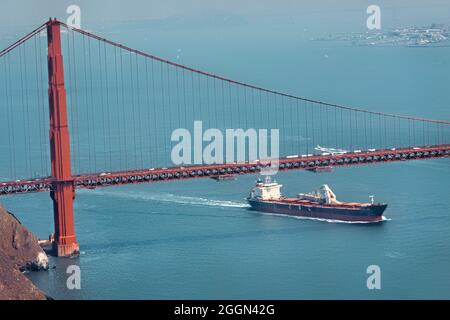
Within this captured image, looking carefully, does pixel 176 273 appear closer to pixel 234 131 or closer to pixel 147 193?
pixel 147 193

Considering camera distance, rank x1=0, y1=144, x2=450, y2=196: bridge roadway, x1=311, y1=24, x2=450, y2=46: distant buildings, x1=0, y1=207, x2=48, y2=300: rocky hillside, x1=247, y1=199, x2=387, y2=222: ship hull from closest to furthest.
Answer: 1. x1=0, y1=207, x2=48, y2=300: rocky hillside
2. x1=0, y1=144, x2=450, y2=196: bridge roadway
3. x1=247, y1=199, x2=387, y2=222: ship hull
4. x1=311, y1=24, x2=450, y2=46: distant buildings

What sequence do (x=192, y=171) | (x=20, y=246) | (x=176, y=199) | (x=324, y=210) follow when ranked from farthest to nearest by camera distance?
(x=176, y=199) → (x=324, y=210) → (x=192, y=171) → (x=20, y=246)

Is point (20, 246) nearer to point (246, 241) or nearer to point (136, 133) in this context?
point (246, 241)

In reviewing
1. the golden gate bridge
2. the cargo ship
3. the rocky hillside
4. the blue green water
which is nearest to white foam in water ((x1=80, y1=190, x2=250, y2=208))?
the blue green water

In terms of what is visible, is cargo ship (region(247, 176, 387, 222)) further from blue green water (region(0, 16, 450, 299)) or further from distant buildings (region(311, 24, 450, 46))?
distant buildings (region(311, 24, 450, 46))

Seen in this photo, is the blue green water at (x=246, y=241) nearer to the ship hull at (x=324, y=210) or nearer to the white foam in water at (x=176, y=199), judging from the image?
the white foam in water at (x=176, y=199)

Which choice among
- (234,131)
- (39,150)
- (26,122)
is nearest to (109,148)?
(39,150)

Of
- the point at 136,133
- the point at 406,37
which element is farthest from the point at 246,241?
the point at 406,37
